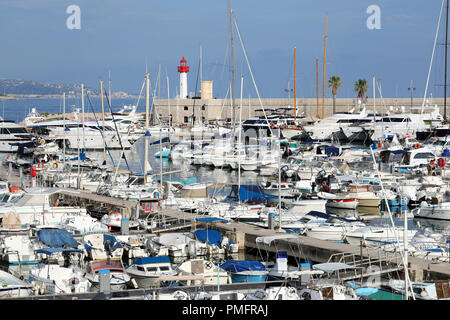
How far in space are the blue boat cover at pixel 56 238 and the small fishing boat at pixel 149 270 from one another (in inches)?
119

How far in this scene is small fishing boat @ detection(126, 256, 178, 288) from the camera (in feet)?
57.1

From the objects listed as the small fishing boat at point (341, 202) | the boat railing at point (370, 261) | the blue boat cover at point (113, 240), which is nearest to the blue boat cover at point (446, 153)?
the small fishing boat at point (341, 202)

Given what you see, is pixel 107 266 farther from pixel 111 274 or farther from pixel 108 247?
pixel 108 247

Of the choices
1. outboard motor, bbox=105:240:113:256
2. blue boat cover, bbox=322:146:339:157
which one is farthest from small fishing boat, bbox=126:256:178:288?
blue boat cover, bbox=322:146:339:157

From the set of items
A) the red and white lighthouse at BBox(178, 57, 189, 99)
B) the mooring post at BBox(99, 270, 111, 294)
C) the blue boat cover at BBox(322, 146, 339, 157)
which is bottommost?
the mooring post at BBox(99, 270, 111, 294)

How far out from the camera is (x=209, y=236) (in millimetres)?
21234

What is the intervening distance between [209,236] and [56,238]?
4.32 m

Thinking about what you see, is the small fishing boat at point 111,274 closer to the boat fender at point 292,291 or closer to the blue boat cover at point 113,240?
the blue boat cover at point 113,240

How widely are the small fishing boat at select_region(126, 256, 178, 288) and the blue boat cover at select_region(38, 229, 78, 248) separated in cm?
301

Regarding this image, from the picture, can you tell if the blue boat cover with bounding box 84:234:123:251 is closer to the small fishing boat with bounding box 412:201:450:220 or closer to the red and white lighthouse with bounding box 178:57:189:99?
the small fishing boat with bounding box 412:201:450:220

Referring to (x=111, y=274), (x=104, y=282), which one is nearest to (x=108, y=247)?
(x=111, y=274)
